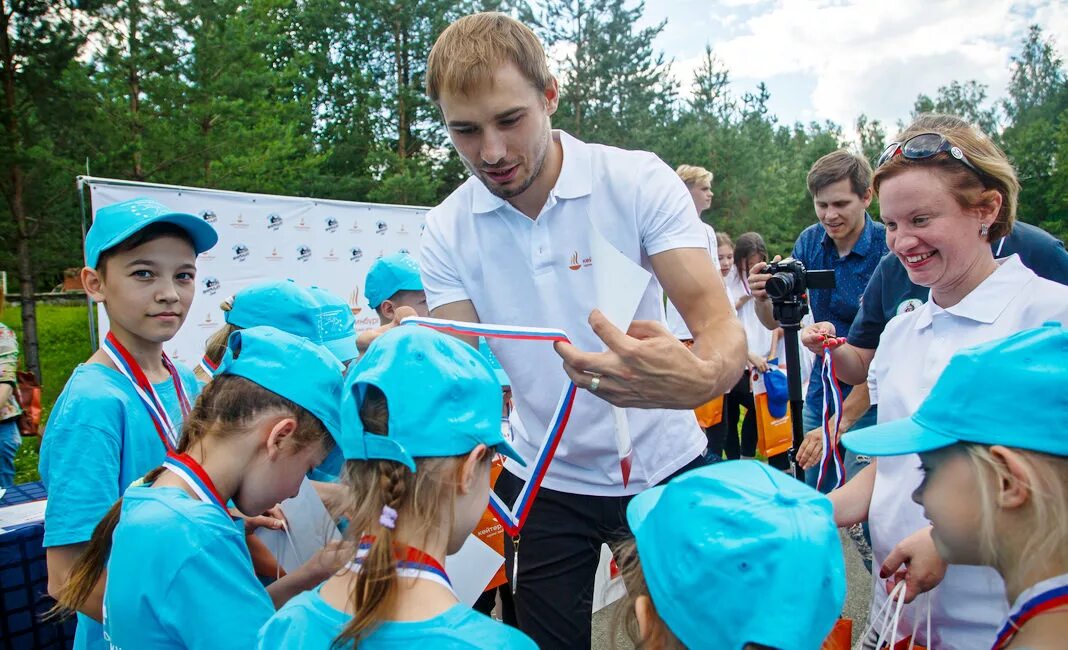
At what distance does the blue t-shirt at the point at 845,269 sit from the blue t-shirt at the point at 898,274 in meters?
1.16

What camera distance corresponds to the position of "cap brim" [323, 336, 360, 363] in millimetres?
2777

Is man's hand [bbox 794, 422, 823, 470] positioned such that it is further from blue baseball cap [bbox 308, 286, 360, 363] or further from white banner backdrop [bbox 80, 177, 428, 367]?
white banner backdrop [bbox 80, 177, 428, 367]

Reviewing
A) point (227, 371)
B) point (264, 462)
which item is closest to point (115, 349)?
point (227, 371)

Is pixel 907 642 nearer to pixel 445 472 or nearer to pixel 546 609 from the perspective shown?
pixel 546 609

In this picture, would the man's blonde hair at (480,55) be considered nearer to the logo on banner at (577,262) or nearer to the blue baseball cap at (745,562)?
the logo on banner at (577,262)

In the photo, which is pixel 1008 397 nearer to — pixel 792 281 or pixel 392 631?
pixel 392 631

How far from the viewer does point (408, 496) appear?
133cm

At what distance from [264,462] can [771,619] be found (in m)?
1.20

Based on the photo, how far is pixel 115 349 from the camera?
6.91 ft

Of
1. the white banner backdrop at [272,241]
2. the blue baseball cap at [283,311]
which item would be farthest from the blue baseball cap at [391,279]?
the white banner backdrop at [272,241]

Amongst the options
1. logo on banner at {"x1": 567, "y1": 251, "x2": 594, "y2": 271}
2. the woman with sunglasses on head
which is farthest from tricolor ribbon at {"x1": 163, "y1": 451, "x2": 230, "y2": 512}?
the woman with sunglasses on head

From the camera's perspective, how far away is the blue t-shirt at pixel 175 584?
1.50 m

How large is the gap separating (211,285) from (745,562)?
6.30m

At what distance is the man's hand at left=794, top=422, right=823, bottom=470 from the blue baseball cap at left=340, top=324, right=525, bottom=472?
1.79 m
